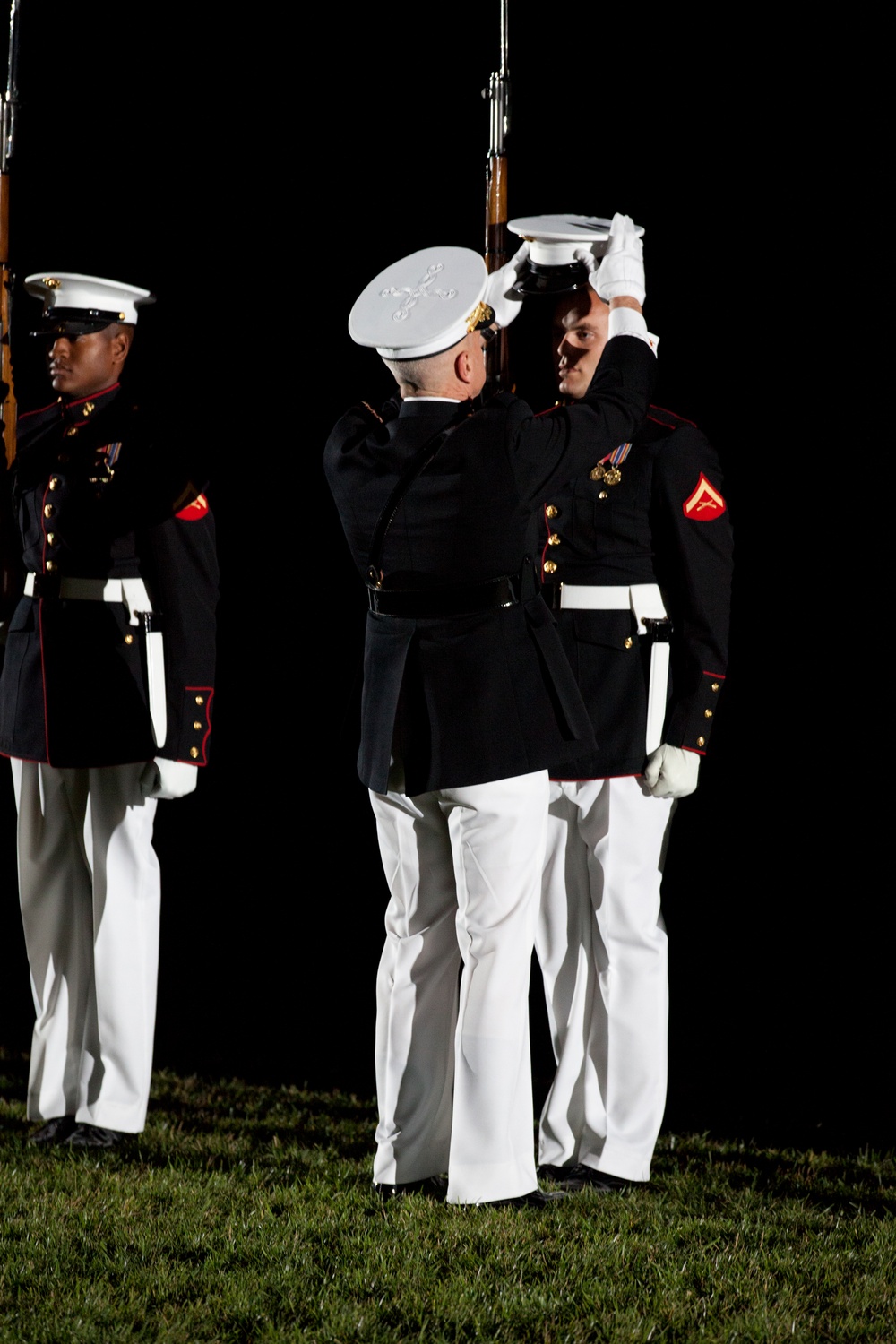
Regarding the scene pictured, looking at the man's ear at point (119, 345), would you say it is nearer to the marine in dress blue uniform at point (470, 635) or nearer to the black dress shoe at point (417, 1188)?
the marine in dress blue uniform at point (470, 635)

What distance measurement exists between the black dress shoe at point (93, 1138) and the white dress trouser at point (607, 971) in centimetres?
92

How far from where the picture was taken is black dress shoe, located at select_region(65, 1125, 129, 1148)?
3436mm

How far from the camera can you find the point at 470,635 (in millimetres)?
2893

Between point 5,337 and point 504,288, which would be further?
point 5,337

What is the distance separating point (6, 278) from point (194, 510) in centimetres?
77

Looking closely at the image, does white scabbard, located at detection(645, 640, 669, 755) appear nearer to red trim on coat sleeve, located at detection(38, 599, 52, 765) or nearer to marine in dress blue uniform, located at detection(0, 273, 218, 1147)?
marine in dress blue uniform, located at detection(0, 273, 218, 1147)

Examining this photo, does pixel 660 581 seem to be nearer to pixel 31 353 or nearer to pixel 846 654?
pixel 846 654

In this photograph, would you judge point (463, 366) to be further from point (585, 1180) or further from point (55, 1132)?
point (55, 1132)

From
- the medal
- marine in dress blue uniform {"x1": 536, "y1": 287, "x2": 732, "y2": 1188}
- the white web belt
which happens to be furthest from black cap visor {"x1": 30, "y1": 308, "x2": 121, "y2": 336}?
the medal

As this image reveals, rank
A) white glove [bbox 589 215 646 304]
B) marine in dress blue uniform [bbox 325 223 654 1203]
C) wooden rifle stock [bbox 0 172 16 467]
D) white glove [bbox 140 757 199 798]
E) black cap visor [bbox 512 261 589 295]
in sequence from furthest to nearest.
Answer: wooden rifle stock [bbox 0 172 16 467], white glove [bbox 140 757 199 798], black cap visor [bbox 512 261 589 295], white glove [bbox 589 215 646 304], marine in dress blue uniform [bbox 325 223 654 1203]

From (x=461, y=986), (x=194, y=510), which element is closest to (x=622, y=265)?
(x=194, y=510)

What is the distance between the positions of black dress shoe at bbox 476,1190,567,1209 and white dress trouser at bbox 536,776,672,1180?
0.19m

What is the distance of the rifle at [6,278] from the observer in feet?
12.0

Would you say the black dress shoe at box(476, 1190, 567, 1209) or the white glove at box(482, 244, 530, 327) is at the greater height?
the white glove at box(482, 244, 530, 327)
